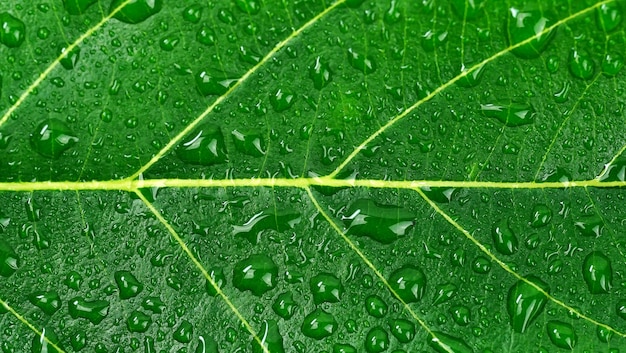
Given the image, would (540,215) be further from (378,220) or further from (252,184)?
(252,184)

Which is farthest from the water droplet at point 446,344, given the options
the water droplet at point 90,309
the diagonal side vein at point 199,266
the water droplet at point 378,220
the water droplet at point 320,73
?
the water droplet at point 90,309

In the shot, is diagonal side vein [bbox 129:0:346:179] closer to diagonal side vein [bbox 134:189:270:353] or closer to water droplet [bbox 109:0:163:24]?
diagonal side vein [bbox 134:189:270:353]

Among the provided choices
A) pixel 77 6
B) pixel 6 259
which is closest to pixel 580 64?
pixel 77 6

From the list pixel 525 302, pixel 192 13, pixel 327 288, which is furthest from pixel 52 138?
pixel 525 302

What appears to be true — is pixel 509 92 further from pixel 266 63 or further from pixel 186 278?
pixel 186 278

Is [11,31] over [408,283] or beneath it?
over

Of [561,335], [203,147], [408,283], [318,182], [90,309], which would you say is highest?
[203,147]

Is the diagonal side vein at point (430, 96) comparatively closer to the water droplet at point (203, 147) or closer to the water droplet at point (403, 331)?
the water droplet at point (203, 147)
